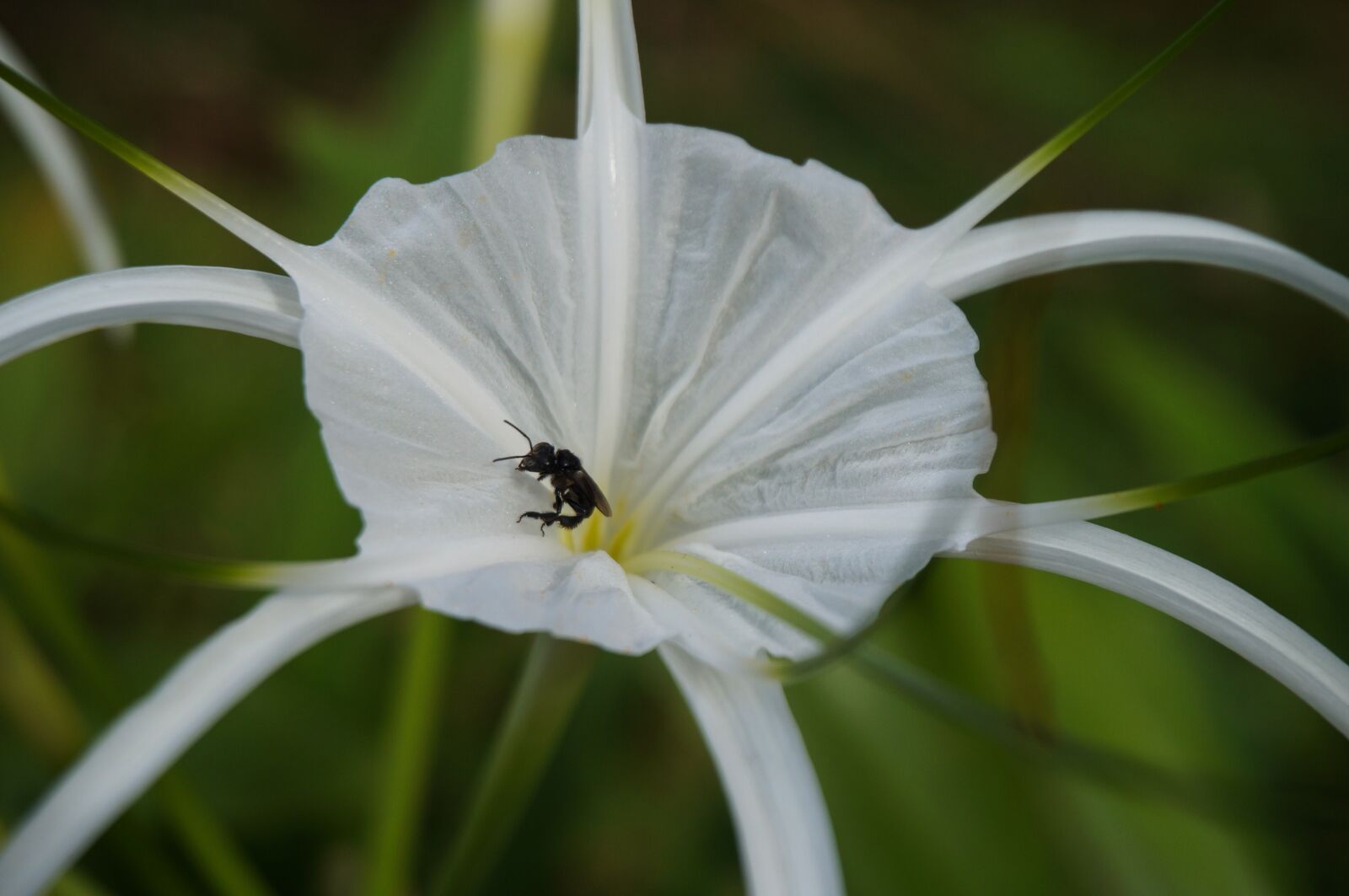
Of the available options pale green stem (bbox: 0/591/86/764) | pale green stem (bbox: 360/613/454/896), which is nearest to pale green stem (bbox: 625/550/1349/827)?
pale green stem (bbox: 360/613/454/896)

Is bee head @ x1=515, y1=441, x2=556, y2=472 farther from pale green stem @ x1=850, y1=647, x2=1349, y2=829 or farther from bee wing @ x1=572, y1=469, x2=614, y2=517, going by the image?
pale green stem @ x1=850, y1=647, x2=1349, y2=829

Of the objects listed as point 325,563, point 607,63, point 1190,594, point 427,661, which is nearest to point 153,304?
point 325,563

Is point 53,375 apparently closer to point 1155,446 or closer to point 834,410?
point 834,410

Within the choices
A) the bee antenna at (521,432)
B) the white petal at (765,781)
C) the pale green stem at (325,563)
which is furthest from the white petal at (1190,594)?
the bee antenna at (521,432)

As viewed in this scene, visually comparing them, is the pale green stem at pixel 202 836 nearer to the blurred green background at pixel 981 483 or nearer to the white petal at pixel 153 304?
the blurred green background at pixel 981 483

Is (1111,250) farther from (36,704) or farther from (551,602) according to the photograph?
(36,704)

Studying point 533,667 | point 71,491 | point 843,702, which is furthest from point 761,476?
point 71,491
